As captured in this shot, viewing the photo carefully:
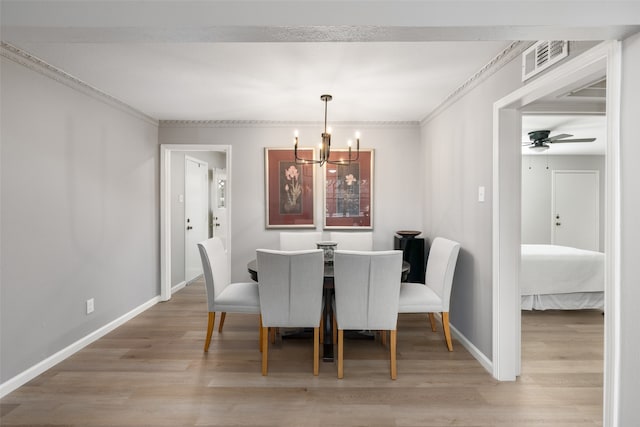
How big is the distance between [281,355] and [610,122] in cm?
260

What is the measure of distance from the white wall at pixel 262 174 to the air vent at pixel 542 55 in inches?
89.7

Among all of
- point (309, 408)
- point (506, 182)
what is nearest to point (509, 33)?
point (506, 182)

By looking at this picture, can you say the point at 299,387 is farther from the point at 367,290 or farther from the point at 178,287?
the point at 178,287

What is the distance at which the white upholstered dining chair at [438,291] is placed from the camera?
2826 millimetres

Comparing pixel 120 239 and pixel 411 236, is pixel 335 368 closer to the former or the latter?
pixel 411 236

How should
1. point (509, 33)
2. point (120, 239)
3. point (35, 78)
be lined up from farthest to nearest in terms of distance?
1. point (120, 239)
2. point (35, 78)
3. point (509, 33)

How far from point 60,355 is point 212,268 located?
4.34 ft

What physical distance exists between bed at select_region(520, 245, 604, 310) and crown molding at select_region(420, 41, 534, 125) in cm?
197

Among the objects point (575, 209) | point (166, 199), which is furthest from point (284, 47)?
point (575, 209)

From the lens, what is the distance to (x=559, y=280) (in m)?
3.94

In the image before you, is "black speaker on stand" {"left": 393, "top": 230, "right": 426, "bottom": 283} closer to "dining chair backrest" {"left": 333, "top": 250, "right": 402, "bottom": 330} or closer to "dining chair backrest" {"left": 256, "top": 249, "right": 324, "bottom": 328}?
"dining chair backrest" {"left": 333, "top": 250, "right": 402, "bottom": 330}

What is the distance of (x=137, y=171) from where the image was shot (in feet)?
12.9

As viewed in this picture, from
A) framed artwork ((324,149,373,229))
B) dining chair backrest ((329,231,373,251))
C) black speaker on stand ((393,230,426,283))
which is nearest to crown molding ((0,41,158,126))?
framed artwork ((324,149,373,229))

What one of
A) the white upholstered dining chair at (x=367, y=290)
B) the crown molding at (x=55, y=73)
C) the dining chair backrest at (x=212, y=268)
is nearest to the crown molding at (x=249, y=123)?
the crown molding at (x=55, y=73)
